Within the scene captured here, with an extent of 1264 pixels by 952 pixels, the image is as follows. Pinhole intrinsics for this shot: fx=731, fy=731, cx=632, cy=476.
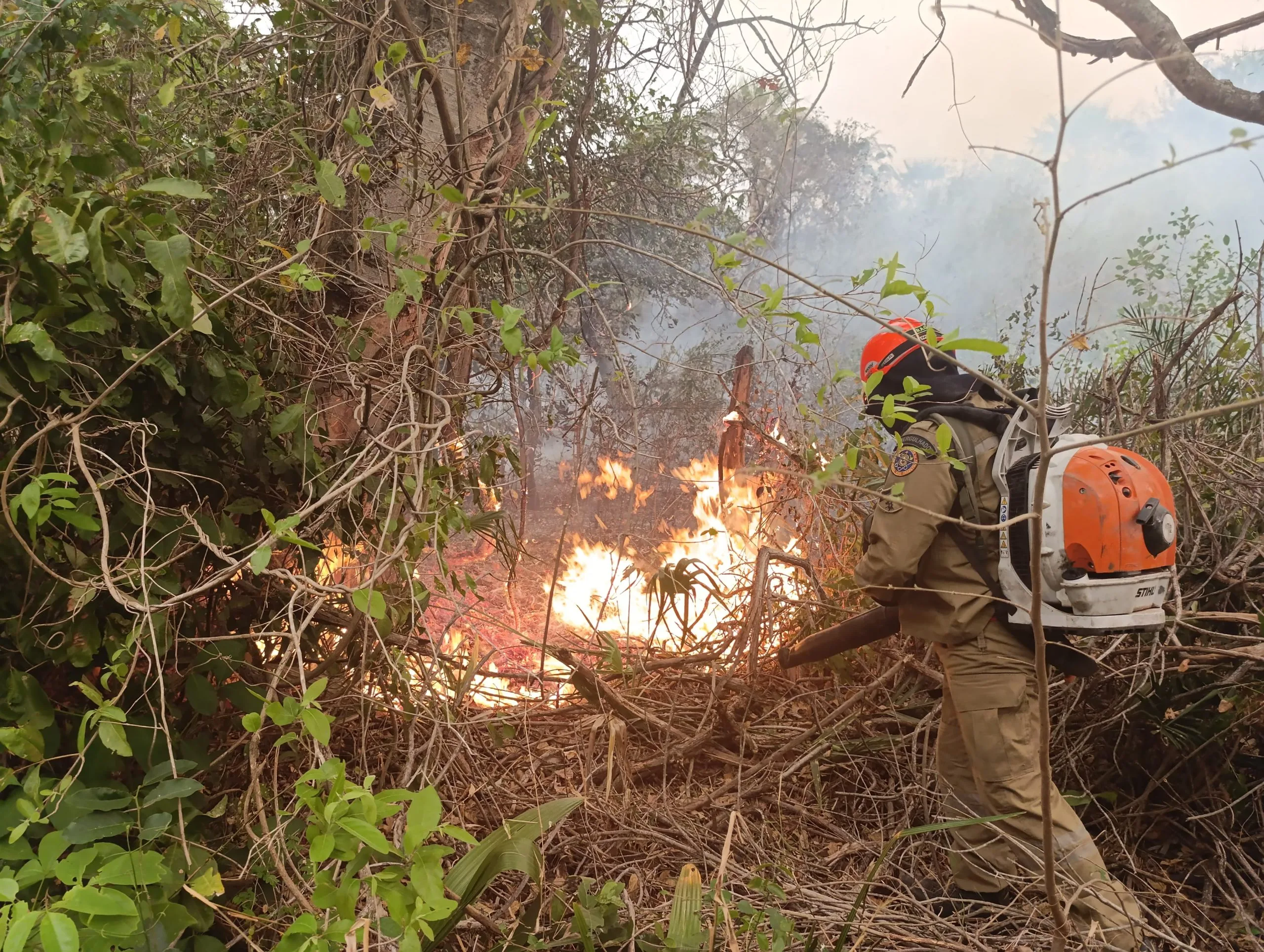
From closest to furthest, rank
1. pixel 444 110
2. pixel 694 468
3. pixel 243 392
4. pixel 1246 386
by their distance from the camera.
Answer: pixel 243 392, pixel 444 110, pixel 1246 386, pixel 694 468

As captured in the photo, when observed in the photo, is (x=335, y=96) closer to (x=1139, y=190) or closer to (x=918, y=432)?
(x=918, y=432)

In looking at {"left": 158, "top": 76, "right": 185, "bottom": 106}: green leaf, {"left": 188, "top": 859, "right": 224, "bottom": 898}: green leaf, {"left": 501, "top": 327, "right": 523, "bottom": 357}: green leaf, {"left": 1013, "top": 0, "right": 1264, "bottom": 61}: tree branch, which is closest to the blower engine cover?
{"left": 501, "top": 327, "right": 523, "bottom": 357}: green leaf

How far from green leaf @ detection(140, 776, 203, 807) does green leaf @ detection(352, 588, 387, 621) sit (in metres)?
0.52

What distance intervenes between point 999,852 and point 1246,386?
2.58 m

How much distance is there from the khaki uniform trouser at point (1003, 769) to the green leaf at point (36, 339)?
2.58 m

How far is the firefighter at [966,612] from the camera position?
233 centimetres

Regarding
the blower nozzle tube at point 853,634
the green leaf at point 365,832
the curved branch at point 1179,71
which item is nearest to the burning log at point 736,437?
the blower nozzle tube at point 853,634

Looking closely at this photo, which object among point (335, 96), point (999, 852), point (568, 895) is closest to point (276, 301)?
point (335, 96)

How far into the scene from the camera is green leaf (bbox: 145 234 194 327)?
1439 mm

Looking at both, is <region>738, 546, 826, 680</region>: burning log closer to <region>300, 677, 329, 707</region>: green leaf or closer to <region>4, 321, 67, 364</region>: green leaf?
<region>300, 677, 329, 707</region>: green leaf

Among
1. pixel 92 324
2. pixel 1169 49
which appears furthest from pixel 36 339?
pixel 1169 49

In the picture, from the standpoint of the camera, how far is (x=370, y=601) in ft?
4.53

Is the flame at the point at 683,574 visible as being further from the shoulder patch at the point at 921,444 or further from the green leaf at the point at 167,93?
the green leaf at the point at 167,93

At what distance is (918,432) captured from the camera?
237cm
